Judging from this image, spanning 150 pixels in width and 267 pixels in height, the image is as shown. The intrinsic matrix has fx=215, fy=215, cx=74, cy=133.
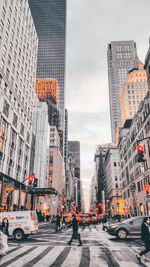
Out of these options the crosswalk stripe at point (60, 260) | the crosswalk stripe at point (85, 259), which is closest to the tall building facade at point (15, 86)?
the crosswalk stripe at point (60, 260)

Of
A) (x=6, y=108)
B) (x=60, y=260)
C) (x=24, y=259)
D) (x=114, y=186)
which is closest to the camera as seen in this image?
(x=60, y=260)

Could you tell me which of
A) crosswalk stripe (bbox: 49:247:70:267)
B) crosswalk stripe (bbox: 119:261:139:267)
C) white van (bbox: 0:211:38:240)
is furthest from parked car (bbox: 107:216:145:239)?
crosswalk stripe (bbox: 119:261:139:267)

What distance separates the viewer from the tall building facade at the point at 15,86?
39.8 m

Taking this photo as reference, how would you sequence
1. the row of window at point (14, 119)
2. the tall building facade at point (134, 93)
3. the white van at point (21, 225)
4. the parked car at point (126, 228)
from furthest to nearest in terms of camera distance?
1. the tall building facade at point (134, 93)
2. the row of window at point (14, 119)
3. the white van at point (21, 225)
4. the parked car at point (126, 228)

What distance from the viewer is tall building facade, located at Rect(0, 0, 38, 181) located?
3984cm

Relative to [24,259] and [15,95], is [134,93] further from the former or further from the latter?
[24,259]

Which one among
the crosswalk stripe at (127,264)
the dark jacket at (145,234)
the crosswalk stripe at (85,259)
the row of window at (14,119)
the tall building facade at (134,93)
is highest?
the tall building facade at (134,93)

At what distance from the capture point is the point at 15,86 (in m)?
46.5

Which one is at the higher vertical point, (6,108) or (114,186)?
(6,108)

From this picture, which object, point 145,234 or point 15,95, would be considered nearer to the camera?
point 145,234

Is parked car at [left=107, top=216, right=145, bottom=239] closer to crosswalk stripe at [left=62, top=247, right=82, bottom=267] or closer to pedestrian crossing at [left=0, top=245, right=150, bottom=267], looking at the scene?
pedestrian crossing at [left=0, top=245, right=150, bottom=267]

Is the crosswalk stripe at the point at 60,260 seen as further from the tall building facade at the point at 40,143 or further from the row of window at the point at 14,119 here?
the tall building facade at the point at 40,143

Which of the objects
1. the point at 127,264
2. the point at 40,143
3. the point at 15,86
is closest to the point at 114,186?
the point at 40,143

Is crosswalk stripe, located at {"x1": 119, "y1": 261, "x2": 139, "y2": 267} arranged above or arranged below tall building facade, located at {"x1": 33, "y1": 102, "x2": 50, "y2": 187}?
below
